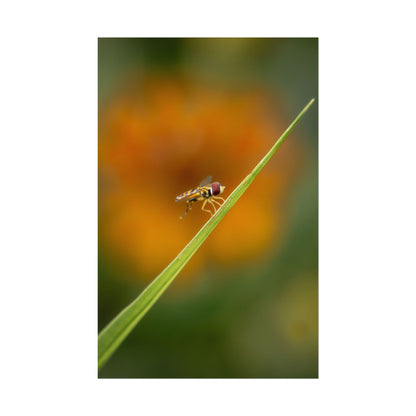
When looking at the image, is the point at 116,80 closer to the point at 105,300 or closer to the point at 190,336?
the point at 105,300

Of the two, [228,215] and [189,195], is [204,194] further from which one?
[228,215]

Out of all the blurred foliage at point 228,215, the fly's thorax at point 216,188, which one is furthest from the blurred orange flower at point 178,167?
the fly's thorax at point 216,188

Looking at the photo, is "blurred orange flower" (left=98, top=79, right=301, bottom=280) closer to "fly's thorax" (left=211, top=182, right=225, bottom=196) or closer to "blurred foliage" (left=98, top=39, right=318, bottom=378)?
"blurred foliage" (left=98, top=39, right=318, bottom=378)

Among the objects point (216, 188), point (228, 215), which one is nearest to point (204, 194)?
point (216, 188)

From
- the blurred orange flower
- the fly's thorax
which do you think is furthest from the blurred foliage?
the fly's thorax

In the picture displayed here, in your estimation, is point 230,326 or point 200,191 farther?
point 230,326

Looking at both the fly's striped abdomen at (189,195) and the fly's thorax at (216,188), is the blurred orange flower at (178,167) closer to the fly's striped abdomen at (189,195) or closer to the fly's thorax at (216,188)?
the fly's striped abdomen at (189,195)

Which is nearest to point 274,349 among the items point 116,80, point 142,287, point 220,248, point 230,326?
point 230,326
